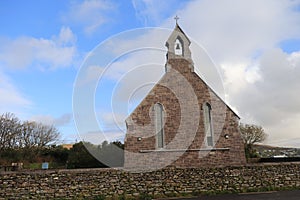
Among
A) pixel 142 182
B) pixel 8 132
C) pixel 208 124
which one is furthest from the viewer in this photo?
pixel 8 132

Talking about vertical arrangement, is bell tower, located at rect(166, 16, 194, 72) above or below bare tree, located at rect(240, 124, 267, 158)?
above

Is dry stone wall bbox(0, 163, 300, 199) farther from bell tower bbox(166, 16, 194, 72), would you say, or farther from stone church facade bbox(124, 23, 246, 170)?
bell tower bbox(166, 16, 194, 72)

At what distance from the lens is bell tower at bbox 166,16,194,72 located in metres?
19.4

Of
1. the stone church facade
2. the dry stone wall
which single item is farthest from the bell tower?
the dry stone wall

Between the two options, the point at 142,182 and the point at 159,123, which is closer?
the point at 142,182

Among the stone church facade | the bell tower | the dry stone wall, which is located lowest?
the dry stone wall

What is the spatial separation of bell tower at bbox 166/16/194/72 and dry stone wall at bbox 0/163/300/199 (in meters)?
8.58

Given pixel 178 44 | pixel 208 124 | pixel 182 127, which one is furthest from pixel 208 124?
pixel 178 44

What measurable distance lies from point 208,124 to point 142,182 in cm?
681

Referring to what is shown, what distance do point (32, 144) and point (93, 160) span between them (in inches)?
629

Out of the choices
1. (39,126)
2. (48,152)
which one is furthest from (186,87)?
(39,126)

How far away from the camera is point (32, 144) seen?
121ft

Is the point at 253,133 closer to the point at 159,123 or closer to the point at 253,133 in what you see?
the point at 253,133

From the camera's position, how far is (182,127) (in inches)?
698
